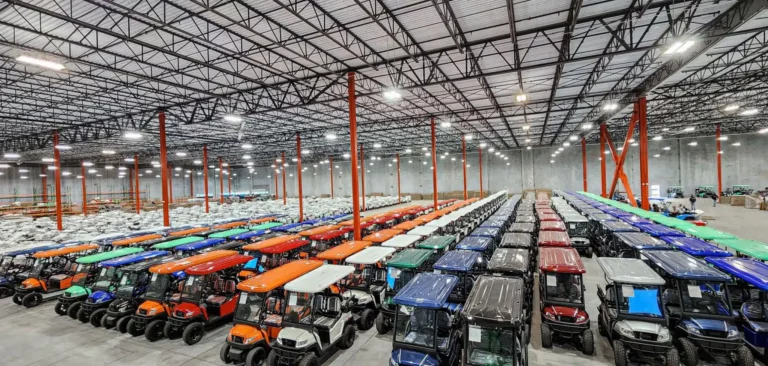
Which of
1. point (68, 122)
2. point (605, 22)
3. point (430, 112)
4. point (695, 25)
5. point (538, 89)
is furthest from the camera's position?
point (430, 112)

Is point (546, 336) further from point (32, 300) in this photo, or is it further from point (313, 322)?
point (32, 300)

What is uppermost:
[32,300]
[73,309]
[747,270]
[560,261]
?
[560,261]

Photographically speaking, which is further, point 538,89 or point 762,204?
point 762,204

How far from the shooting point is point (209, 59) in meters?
13.3

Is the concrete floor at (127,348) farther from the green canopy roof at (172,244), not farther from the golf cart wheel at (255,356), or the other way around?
the green canopy roof at (172,244)

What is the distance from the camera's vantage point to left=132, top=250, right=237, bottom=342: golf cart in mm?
7766

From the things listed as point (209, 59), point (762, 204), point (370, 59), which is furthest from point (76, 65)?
point (762, 204)

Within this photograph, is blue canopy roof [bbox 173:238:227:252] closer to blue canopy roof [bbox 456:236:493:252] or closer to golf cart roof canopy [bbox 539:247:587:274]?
blue canopy roof [bbox 456:236:493:252]

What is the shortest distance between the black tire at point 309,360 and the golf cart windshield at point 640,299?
18.7 feet

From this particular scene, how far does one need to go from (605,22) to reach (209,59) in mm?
14610

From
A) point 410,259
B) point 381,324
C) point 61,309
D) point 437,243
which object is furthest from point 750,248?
point 61,309

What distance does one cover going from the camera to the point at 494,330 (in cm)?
514

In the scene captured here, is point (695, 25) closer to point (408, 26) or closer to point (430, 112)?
point (408, 26)

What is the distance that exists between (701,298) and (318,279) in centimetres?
746
